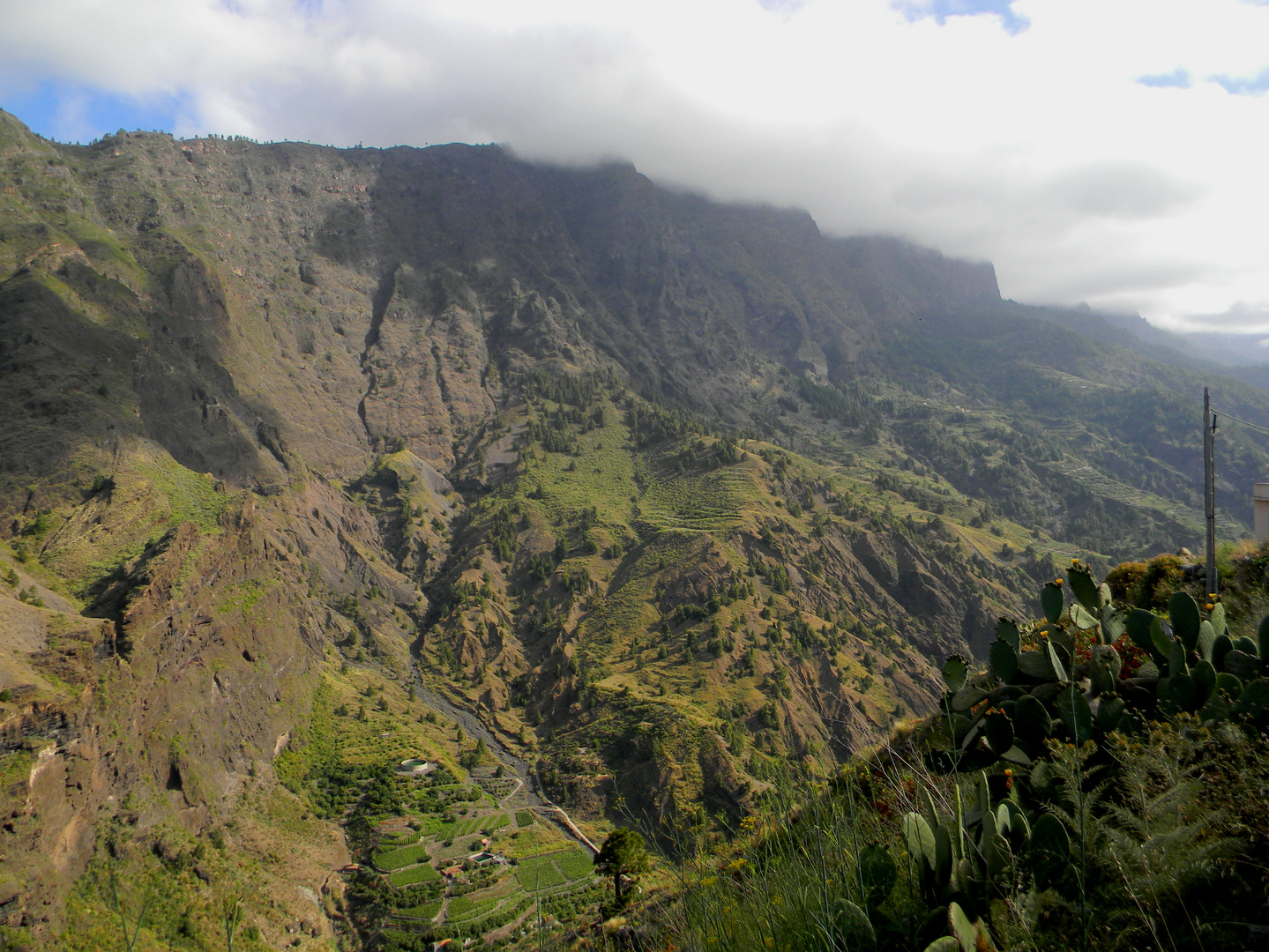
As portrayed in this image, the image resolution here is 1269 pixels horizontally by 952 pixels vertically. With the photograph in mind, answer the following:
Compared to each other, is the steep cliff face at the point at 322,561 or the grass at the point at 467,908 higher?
the steep cliff face at the point at 322,561

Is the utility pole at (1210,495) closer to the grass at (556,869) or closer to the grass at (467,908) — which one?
the grass at (556,869)

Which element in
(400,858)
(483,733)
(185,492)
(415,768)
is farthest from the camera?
(185,492)

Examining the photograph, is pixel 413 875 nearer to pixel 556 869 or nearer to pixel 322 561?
pixel 556 869

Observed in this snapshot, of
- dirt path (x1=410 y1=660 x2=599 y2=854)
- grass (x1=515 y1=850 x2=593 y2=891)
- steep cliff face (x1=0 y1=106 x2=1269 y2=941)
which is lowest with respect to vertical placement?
dirt path (x1=410 y1=660 x2=599 y2=854)

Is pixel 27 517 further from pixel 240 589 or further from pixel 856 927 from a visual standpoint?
pixel 856 927

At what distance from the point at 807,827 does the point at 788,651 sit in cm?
9752

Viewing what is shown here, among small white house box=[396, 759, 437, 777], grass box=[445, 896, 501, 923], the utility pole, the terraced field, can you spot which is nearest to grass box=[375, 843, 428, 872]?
grass box=[445, 896, 501, 923]

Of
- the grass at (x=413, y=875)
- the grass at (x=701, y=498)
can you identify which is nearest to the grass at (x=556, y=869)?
the grass at (x=413, y=875)

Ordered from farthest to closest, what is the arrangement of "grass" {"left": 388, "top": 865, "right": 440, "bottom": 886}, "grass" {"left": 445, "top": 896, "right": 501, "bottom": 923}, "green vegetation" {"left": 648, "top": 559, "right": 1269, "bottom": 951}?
"grass" {"left": 388, "top": 865, "right": 440, "bottom": 886} → "grass" {"left": 445, "top": 896, "right": 501, "bottom": 923} → "green vegetation" {"left": 648, "top": 559, "right": 1269, "bottom": 951}

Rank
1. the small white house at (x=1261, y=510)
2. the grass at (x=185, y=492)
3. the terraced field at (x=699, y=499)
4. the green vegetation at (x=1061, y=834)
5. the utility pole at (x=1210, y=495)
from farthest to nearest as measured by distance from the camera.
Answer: the terraced field at (x=699, y=499), the grass at (x=185, y=492), the small white house at (x=1261, y=510), the utility pole at (x=1210, y=495), the green vegetation at (x=1061, y=834)

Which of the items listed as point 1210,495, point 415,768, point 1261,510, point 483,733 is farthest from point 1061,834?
point 483,733

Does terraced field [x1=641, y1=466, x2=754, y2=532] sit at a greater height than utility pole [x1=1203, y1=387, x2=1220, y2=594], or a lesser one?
lesser

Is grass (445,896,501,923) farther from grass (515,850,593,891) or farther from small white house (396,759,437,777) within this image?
small white house (396,759,437,777)

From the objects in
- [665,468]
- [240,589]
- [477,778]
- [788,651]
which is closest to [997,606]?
[788,651]
